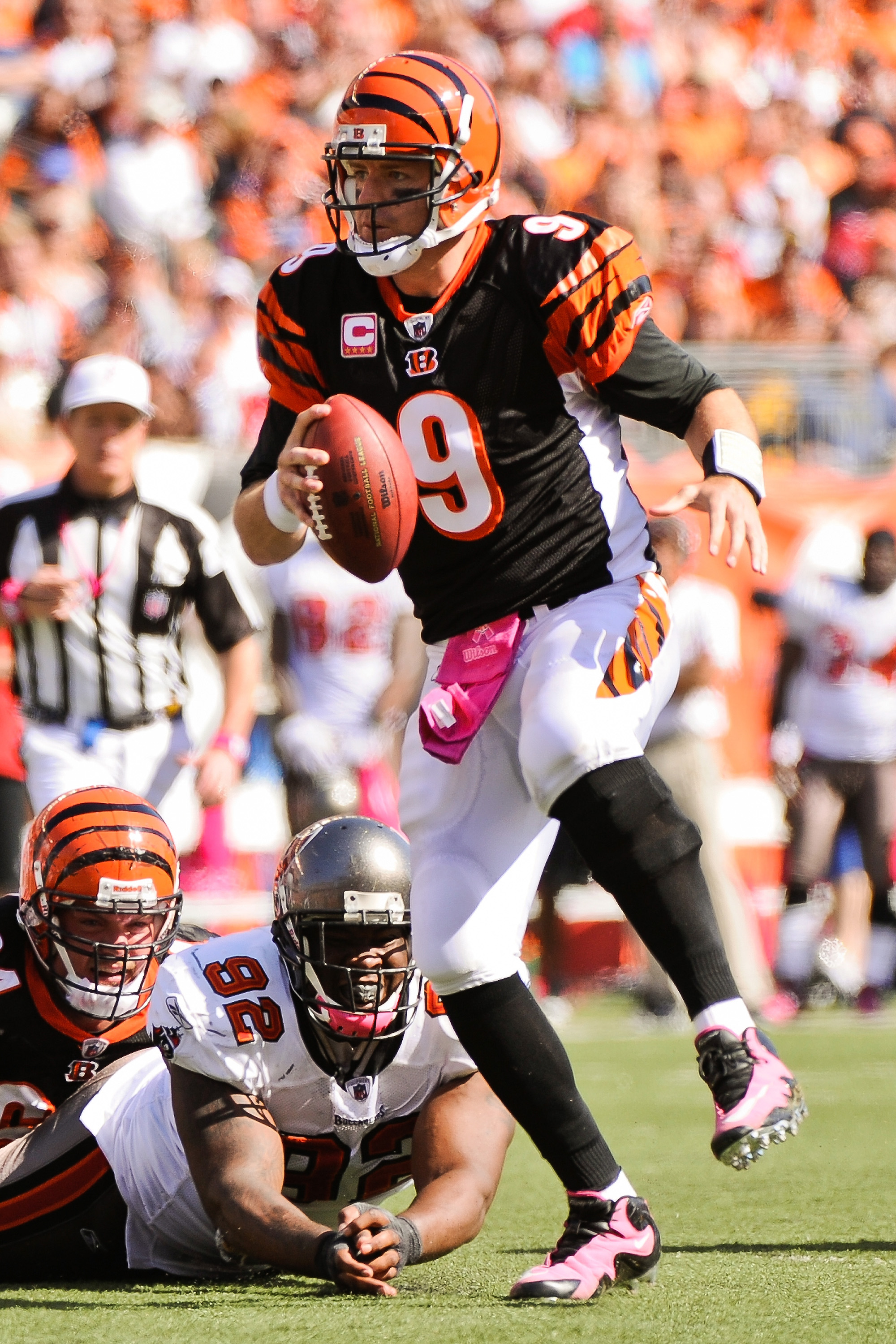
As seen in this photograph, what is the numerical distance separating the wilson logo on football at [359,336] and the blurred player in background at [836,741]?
523 cm

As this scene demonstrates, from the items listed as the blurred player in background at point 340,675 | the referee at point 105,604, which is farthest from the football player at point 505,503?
the blurred player in background at point 340,675

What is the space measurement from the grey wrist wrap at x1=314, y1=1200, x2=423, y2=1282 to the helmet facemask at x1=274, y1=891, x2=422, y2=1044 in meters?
0.33

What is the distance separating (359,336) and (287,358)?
16cm

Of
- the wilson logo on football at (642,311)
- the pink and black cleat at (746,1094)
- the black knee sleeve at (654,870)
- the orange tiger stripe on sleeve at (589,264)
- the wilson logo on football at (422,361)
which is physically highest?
the orange tiger stripe on sleeve at (589,264)

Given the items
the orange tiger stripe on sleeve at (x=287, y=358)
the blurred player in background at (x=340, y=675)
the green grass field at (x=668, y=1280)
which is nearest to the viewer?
the green grass field at (x=668, y=1280)

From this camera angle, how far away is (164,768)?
516 centimetres

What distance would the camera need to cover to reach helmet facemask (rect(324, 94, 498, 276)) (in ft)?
9.63

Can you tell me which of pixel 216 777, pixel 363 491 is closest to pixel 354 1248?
pixel 363 491

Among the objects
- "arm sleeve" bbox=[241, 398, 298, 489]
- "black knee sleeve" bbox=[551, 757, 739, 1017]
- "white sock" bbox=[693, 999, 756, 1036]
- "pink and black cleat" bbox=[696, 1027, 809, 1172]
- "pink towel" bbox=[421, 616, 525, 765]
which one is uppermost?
"arm sleeve" bbox=[241, 398, 298, 489]

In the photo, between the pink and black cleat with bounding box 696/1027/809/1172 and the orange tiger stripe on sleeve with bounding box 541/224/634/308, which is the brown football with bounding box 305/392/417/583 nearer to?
the orange tiger stripe on sleeve with bounding box 541/224/634/308

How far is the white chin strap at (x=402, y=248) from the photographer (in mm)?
2943

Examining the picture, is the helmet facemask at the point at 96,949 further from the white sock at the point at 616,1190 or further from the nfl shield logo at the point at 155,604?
the nfl shield logo at the point at 155,604

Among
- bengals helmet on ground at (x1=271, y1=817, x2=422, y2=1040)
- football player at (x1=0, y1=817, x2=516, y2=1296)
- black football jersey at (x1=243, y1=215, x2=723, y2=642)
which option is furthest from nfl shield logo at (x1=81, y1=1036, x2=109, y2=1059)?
black football jersey at (x1=243, y1=215, x2=723, y2=642)

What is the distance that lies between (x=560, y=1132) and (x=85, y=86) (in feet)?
30.9
